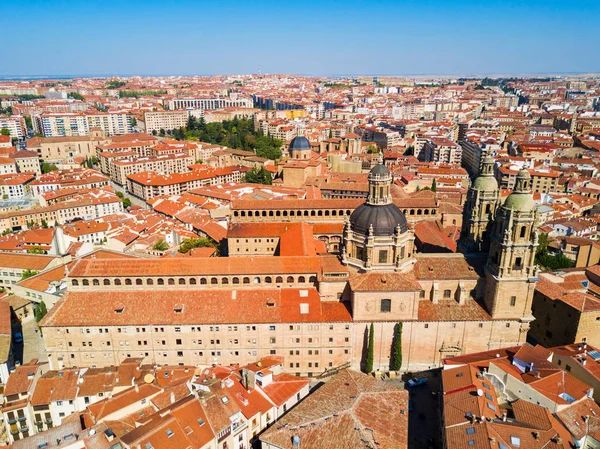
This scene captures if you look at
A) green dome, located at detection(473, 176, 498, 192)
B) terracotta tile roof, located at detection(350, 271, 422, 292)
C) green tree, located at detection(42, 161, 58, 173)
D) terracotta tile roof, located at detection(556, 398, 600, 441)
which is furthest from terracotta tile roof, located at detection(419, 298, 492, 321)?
green tree, located at detection(42, 161, 58, 173)

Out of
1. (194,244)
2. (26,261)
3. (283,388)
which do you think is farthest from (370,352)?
(26,261)

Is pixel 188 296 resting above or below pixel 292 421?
above

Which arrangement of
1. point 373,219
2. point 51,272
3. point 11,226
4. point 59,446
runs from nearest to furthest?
1. point 59,446
2. point 373,219
3. point 51,272
4. point 11,226

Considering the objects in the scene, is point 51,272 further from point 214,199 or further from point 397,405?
point 397,405

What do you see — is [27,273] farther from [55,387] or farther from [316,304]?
[316,304]

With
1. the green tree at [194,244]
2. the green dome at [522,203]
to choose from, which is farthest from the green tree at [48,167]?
the green dome at [522,203]

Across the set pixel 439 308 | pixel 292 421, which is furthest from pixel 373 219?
pixel 292 421
